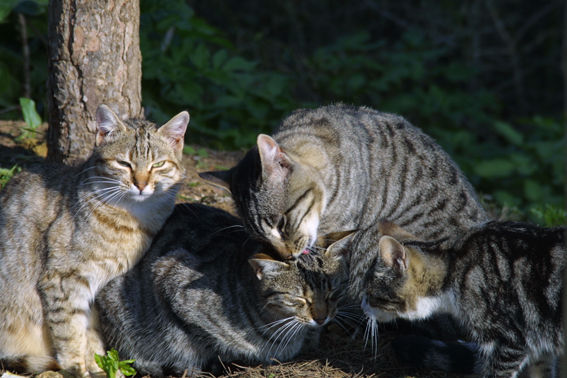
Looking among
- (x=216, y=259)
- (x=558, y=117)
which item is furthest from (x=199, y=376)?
(x=558, y=117)

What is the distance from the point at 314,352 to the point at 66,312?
1.61m

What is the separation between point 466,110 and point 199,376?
271 inches

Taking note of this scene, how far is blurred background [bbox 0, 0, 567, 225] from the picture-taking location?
6645mm

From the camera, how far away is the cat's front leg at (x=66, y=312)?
156 inches

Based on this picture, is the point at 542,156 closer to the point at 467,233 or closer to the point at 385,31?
the point at 467,233

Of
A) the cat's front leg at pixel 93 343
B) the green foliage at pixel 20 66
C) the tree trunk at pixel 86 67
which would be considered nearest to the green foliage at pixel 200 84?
the green foliage at pixel 20 66

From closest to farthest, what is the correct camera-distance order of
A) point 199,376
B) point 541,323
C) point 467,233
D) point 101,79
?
point 541,323, point 467,233, point 199,376, point 101,79

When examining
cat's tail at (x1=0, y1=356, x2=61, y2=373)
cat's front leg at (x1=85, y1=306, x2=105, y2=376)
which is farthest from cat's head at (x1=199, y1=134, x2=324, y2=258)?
cat's tail at (x1=0, y1=356, x2=61, y2=373)

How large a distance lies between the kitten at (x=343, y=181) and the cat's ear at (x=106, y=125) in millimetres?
652

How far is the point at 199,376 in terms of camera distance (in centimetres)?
418

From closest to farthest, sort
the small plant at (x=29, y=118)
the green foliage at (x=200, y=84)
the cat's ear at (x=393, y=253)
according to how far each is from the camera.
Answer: the cat's ear at (x=393, y=253) < the small plant at (x=29, y=118) < the green foliage at (x=200, y=84)

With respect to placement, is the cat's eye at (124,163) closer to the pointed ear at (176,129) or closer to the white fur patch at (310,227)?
the pointed ear at (176,129)

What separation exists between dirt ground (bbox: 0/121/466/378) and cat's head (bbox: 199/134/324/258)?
0.74m

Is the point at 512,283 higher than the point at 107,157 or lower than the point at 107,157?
lower
